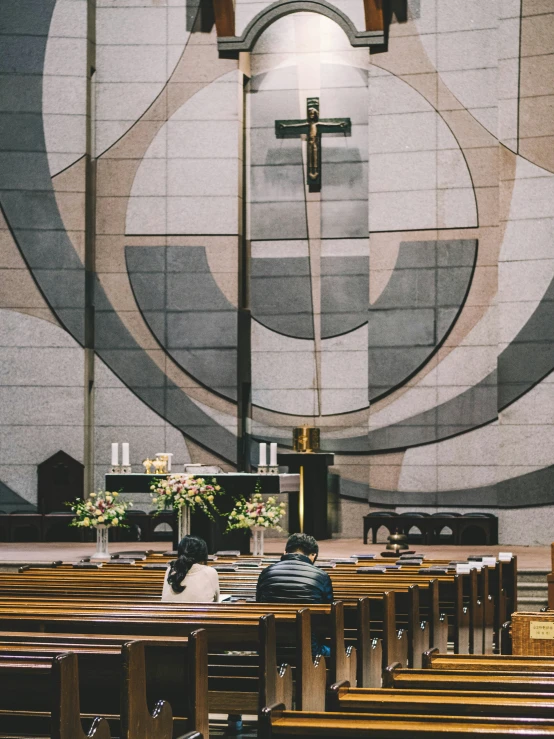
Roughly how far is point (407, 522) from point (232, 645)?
902 centimetres

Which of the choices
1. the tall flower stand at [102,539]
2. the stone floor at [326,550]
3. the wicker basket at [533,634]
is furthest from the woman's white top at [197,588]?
the stone floor at [326,550]

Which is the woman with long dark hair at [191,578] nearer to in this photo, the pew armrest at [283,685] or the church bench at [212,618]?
the church bench at [212,618]

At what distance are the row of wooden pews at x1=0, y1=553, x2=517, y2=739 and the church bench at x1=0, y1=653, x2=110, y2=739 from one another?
130 millimetres

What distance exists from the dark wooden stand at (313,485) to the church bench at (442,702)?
9422 mm

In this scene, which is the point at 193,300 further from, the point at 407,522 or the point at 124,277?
the point at 407,522

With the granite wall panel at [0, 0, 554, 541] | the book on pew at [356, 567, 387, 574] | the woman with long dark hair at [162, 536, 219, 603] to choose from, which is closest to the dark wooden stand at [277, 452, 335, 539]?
the granite wall panel at [0, 0, 554, 541]

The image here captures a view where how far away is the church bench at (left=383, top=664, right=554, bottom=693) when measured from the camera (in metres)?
2.94

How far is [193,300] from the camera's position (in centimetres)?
1375

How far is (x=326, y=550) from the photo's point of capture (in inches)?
462

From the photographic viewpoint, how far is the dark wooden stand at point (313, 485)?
41.4 ft

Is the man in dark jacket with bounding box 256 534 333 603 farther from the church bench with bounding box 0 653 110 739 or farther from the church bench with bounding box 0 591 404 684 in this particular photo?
the church bench with bounding box 0 653 110 739

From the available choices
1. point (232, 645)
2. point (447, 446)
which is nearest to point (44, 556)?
point (447, 446)

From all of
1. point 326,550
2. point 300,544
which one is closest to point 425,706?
point 300,544

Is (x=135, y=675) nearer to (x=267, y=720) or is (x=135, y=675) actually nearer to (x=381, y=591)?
(x=267, y=720)
